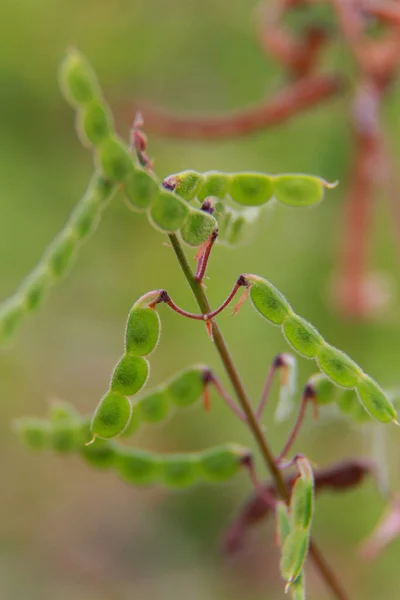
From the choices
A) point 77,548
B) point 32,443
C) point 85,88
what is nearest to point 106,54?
point 77,548

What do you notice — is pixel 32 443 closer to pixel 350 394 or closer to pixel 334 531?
pixel 350 394

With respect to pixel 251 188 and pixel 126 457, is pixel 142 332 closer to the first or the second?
pixel 251 188

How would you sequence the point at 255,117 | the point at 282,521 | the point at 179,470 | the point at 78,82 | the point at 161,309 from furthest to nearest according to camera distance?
the point at 161,309, the point at 255,117, the point at 179,470, the point at 282,521, the point at 78,82

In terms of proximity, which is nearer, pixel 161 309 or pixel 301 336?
pixel 301 336

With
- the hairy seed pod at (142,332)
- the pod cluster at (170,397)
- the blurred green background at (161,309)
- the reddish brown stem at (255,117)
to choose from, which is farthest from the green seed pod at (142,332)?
the blurred green background at (161,309)

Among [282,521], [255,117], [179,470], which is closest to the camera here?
[282,521]

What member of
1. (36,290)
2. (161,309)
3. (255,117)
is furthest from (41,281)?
(161,309)

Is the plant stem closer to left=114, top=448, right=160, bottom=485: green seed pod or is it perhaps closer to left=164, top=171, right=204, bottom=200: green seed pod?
left=164, top=171, right=204, bottom=200: green seed pod
